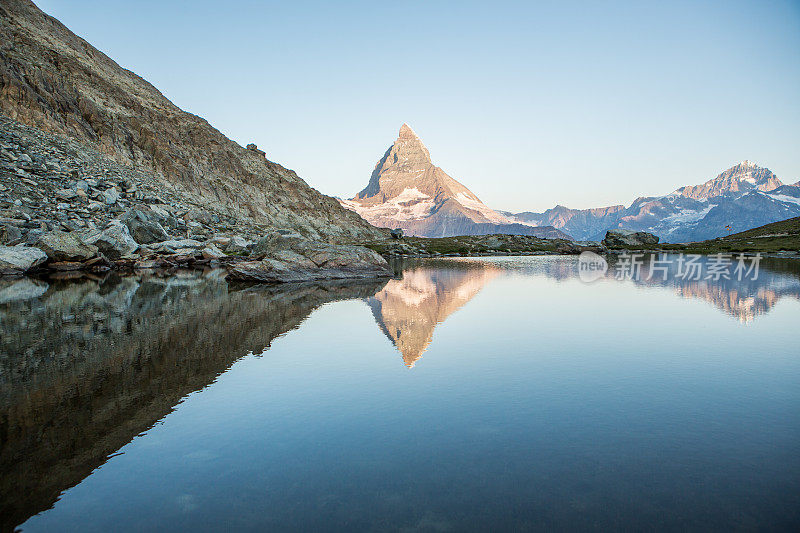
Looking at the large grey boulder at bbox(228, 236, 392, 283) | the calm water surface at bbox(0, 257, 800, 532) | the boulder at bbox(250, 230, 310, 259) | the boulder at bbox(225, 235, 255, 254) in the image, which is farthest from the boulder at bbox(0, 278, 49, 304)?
the boulder at bbox(225, 235, 255, 254)

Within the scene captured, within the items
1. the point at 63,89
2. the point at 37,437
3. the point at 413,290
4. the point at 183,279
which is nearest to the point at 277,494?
the point at 37,437

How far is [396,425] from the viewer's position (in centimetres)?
970

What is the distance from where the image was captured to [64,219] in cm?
4806

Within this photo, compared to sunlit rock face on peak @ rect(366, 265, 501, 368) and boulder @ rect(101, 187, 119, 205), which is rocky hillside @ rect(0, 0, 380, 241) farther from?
sunlit rock face on peak @ rect(366, 265, 501, 368)

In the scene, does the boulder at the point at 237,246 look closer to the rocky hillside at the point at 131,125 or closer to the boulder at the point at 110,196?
the boulder at the point at 110,196

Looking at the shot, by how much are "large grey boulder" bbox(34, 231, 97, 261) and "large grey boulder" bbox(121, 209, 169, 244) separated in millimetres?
8253

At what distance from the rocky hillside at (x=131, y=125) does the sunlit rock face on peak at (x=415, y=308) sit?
5431cm

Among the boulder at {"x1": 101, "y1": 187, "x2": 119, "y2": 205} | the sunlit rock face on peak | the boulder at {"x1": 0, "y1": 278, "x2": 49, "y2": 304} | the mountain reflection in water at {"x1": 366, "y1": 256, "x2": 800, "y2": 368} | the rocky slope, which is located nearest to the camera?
the sunlit rock face on peak

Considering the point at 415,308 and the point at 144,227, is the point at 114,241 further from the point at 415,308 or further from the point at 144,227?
the point at 415,308

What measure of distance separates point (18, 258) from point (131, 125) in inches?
2168

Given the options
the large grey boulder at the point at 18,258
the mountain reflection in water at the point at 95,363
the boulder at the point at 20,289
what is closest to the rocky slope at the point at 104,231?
the large grey boulder at the point at 18,258

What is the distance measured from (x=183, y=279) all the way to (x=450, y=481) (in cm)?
3929

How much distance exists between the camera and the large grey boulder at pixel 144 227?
5497 cm

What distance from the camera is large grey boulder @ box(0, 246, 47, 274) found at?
39.8 m
